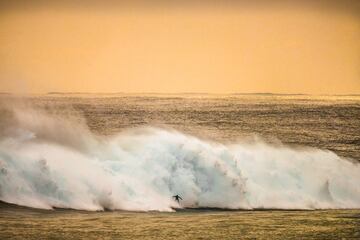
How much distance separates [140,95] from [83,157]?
23.8 inches

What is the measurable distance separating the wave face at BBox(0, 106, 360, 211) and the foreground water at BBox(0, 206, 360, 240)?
6 cm

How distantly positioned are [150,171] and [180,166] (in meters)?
0.22

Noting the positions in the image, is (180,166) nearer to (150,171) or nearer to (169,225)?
(150,171)

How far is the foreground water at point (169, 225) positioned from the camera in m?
4.05

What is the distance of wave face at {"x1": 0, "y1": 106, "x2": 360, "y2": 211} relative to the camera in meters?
4.09

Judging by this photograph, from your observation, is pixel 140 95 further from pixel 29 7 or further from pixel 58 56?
pixel 29 7

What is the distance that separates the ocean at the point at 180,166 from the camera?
4086 mm

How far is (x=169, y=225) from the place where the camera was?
161 inches

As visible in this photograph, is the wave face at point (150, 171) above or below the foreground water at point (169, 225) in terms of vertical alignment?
above

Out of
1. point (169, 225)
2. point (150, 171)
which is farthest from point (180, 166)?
point (169, 225)

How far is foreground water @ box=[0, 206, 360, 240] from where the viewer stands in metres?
4.05

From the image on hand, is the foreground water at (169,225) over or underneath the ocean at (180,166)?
underneath

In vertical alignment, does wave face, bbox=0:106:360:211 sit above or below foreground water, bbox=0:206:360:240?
above

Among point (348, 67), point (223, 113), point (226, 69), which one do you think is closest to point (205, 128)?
point (223, 113)
